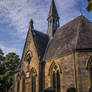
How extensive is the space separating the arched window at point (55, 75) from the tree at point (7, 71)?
63.6ft

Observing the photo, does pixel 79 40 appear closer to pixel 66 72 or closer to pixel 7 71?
pixel 66 72

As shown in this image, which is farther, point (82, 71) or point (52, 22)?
point (52, 22)

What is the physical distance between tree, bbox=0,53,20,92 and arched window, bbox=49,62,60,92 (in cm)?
1939

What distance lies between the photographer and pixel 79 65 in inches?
501

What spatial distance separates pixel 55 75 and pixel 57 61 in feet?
5.83

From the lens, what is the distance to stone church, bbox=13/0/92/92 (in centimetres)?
1271

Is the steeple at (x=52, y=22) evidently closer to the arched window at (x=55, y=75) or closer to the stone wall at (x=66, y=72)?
the arched window at (x=55, y=75)

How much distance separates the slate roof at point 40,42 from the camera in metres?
18.7

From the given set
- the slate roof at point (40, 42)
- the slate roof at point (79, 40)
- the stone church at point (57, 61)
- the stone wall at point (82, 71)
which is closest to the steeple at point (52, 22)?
the stone church at point (57, 61)

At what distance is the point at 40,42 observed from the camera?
20.1 m

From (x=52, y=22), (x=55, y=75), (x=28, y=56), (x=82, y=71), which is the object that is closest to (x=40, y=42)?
(x=28, y=56)

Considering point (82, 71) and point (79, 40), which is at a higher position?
point (79, 40)

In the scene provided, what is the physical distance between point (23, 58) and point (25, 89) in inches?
209

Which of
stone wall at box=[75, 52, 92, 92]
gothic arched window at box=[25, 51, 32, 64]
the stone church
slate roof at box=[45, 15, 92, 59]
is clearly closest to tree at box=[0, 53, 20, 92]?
the stone church
